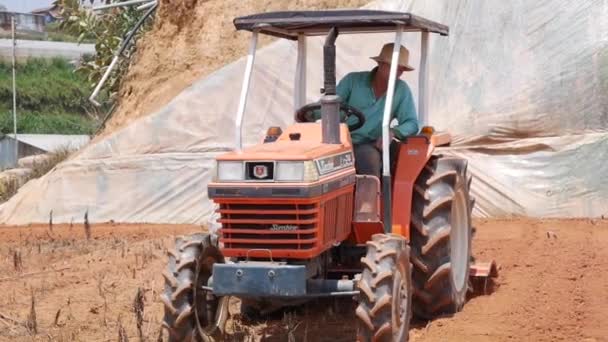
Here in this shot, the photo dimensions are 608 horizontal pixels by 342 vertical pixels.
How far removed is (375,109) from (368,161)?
460 millimetres

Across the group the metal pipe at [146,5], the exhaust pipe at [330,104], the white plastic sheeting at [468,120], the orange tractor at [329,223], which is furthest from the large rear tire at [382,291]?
the metal pipe at [146,5]

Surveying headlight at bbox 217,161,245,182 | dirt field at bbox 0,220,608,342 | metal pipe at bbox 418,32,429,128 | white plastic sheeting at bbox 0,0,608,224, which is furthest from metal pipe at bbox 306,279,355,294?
white plastic sheeting at bbox 0,0,608,224

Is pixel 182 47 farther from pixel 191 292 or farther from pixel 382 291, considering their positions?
pixel 382 291

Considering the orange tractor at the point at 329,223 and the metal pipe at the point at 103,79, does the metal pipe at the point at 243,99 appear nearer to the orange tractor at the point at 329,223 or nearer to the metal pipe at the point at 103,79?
the orange tractor at the point at 329,223

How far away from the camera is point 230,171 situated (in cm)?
674

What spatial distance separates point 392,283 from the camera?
258 inches

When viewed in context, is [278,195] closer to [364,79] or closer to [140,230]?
[364,79]

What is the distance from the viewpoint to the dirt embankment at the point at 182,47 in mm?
16781

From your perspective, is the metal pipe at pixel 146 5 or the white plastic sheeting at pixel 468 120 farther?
the metal pipe at pixel 146 5

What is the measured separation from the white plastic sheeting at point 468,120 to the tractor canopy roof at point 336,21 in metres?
5.40

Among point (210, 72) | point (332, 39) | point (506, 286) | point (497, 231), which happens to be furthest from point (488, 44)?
point (332, 39)

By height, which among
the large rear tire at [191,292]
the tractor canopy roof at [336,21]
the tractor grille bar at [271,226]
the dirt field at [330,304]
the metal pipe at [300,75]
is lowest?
the dirt field at [330,304]

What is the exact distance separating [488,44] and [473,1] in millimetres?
660

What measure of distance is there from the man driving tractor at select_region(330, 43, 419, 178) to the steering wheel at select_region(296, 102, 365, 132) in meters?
0.10
